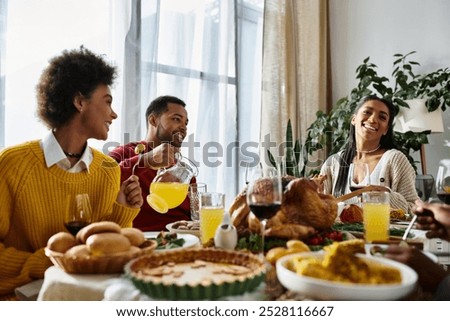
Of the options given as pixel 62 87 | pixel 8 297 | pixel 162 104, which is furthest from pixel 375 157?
pixel 8 297

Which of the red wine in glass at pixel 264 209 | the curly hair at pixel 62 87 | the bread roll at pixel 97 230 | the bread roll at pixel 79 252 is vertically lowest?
the bread roll at pixel 79 252

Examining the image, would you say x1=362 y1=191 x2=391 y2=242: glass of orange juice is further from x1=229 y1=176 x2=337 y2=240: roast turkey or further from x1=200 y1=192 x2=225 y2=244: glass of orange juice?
x1=200 y1=192 x2=225 y2=244: glass of orange juice

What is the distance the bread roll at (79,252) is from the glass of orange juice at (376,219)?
2.56 ft

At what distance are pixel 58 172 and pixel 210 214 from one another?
0.52 metres

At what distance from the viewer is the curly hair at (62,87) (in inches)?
62.3

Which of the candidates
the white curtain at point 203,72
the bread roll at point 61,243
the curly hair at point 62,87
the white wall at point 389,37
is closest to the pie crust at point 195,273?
the bread roll at point 61,243

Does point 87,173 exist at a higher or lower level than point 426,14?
lower

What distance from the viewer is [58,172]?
1406 mm

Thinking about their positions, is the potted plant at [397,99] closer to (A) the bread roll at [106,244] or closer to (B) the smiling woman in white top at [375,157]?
(B) the smiling woman in white top at [375,157]

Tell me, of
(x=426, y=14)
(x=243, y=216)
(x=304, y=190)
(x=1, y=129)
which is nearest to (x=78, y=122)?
(x=243, y=216)

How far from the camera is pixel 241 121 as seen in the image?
3.95 m

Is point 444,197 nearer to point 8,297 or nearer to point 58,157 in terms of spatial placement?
point 58,157

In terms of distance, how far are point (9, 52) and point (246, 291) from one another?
2.19 meters
